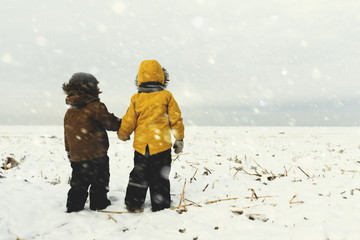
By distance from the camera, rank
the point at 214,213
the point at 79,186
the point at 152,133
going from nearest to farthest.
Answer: the point at 214,213 < the point at 79,186 < the point at 152,133

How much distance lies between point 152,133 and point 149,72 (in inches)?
37.3

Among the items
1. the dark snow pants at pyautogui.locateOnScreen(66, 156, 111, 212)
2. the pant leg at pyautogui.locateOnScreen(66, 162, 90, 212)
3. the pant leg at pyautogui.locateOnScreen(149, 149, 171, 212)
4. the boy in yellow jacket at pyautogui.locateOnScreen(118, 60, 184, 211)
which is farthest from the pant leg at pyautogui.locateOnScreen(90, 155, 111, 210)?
the pant leg at pyautogui.locateOnScreen(149, 149, 171, 212)

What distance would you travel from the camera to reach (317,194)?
13.2 ft

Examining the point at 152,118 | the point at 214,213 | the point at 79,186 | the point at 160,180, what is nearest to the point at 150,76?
the point at 152,118

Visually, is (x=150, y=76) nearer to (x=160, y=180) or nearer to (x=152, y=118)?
(x=152, y=118)

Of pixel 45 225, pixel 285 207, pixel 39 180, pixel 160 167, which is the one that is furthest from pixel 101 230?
pixel 39 180

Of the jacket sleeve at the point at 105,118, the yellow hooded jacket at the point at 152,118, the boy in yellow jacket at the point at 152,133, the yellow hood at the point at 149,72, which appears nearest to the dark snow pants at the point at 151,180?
the boy in yellow jacket at the point at 152,133

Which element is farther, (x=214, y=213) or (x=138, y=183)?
(x=138, y=183)

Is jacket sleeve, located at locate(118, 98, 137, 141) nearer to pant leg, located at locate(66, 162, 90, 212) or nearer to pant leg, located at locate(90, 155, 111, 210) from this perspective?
pant leg, located at locate(90, 155, 111, 210)

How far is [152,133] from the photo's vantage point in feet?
12.3

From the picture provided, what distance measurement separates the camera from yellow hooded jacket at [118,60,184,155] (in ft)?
12.3

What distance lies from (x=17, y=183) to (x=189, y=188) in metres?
2.99

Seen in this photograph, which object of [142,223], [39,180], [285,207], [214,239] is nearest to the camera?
[214,239]

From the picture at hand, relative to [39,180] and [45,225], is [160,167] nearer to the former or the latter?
[45,225]
